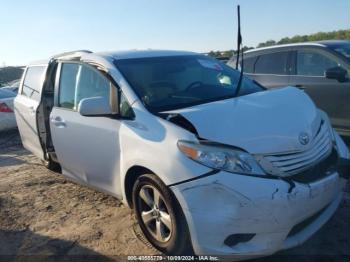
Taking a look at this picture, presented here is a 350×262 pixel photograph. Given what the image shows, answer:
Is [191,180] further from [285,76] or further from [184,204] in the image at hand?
[285,76]

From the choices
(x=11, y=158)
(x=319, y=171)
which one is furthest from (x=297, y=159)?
(x=11, y=158)

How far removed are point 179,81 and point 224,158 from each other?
1506 millimetres

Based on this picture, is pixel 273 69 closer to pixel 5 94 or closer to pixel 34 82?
pixel 34 82

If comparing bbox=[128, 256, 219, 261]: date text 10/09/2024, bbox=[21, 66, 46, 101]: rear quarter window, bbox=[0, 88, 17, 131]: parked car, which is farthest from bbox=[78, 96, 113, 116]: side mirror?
bbox=[0, 88, 17, 131]: parked car

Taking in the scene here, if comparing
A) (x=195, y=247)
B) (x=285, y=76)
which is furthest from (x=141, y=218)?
(x=285, y=76)

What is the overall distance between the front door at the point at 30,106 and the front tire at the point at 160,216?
8.69 ft

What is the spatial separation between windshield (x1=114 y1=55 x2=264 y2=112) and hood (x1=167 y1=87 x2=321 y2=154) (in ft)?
1.14

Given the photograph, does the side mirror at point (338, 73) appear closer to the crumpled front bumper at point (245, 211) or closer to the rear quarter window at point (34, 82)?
the crumpled front bumper at point (245, 211)

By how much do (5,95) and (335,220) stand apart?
28.5ft

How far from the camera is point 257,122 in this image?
135 inches

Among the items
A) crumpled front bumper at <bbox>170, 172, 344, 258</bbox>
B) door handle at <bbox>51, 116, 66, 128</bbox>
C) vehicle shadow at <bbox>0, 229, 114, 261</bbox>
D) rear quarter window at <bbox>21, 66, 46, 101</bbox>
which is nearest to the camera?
crumpled front bumper at <bbox>170, 172, 344, 258</bbox>

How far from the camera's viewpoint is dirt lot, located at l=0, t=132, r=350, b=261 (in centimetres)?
383

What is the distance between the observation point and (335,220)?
163 inches

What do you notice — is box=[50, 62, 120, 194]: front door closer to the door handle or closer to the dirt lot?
the door handle
